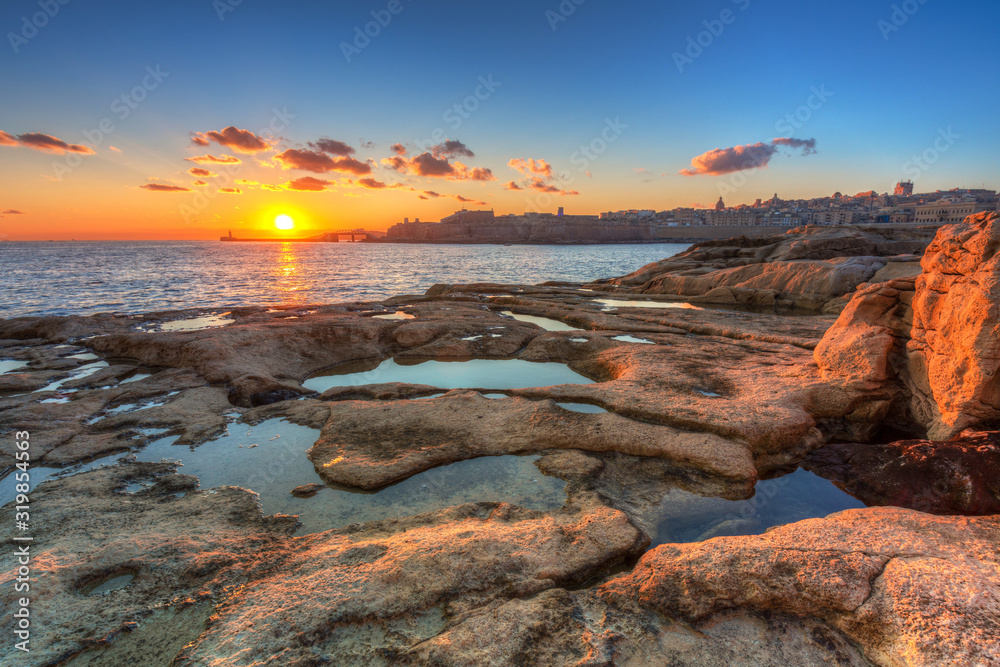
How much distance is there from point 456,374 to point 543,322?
5.92 metres

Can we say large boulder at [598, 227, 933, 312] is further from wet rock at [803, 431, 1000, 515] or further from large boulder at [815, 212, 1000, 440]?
wet rock at [803, 431, 1000, 515]

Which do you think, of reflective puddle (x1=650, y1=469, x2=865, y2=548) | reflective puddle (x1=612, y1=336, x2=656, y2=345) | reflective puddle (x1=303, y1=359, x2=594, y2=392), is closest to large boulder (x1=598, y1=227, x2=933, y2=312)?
reflective puddle (x1=612, y1=336, x2=656, y2=345)

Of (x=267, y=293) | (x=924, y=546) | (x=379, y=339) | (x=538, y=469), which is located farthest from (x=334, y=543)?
(x=267, y=293)

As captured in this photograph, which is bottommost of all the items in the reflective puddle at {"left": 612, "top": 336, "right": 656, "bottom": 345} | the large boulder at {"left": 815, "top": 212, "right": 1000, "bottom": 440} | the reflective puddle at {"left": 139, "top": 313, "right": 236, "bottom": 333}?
the reflective puddle at {"left": 612, "top": 336, "right": 656, "bottom": 345}

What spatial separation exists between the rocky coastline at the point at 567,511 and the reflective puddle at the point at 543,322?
3.96 metres

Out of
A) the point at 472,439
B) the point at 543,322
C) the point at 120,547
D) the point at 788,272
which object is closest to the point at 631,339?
the point at 543,322

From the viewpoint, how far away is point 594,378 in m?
8.31

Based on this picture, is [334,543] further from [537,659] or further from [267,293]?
[267,293]

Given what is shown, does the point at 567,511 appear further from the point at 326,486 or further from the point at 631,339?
the point at 631,339

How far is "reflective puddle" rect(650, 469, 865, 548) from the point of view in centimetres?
388

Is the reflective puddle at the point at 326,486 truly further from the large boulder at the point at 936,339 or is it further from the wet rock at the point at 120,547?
the large boulder at the point at 936,339

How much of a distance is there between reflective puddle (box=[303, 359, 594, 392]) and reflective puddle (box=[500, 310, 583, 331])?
3769 millimetres

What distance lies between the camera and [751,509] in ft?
13.9

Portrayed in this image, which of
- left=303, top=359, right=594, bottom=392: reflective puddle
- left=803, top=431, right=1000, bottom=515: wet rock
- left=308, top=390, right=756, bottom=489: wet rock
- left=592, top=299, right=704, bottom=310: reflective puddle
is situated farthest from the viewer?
left=592, top=299, right=704, bottom=310: reflective puddle
